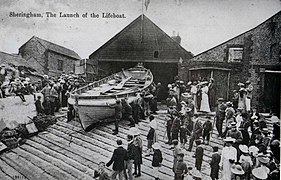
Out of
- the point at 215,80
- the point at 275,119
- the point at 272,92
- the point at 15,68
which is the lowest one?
the point at 275,119

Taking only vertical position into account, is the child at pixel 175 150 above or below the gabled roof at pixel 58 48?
below

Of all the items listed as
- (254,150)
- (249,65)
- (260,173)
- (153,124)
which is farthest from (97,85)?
(260,173)

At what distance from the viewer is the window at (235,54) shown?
10.3 ft

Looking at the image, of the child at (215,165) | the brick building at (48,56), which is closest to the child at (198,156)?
the child at (215,165)

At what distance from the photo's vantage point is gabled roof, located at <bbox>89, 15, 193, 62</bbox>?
126 inches

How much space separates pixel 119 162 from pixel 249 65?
1.72m

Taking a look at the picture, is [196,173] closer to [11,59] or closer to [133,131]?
[133,131]

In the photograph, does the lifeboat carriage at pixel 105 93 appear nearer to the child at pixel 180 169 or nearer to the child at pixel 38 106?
the child at pixel 38 106

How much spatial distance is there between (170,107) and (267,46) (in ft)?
4.00

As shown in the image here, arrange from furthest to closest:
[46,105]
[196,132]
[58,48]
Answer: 1. [46,105]
2. [58,48]
3. [196,132]

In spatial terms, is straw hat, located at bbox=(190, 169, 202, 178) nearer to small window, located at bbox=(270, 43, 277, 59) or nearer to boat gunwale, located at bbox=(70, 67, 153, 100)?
boat gunwale, located at bbox=(70, 67, 153, 100)

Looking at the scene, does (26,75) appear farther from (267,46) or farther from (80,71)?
(267,46)

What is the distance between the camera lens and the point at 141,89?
329 centimetres

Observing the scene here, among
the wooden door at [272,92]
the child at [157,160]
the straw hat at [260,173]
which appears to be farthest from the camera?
the wooden door at [272,92]
